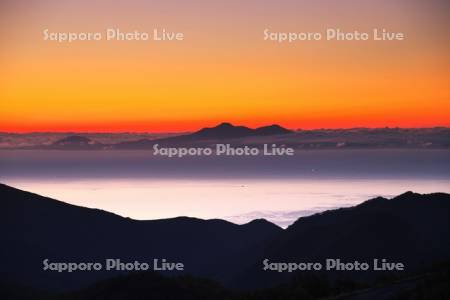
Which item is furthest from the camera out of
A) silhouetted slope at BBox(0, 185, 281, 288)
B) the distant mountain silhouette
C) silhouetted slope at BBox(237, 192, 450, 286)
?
silhouetted slope at BBox(0, 185, 281, 288)

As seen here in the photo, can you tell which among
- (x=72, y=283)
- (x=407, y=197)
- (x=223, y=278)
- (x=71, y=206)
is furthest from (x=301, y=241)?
(x=71, y=206)

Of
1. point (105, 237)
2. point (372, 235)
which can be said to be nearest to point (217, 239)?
point (105, 237)

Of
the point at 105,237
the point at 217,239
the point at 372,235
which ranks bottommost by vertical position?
the point at 217,239

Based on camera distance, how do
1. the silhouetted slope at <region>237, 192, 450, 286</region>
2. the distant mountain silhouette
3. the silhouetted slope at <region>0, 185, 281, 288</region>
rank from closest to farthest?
the silhouetted slope at <region>237, 192, 450, 286</region>, the distant mountain silhouette, the silhouetted slope at <region>0, 185, 281, 288</region>

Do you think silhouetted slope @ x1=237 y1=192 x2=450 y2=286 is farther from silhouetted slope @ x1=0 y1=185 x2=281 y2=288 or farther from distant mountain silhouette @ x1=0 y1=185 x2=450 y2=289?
silhouetted slope @ x1=0 y1=185 x2=281 y2=288

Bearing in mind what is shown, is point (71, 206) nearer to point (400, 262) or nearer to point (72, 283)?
point (72, 283)

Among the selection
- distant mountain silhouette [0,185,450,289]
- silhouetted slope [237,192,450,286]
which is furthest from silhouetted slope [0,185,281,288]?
silhouetted slope [237,192,450,286]

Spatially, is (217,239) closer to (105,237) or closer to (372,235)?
(105,237)
